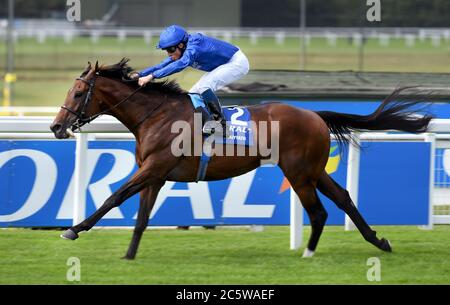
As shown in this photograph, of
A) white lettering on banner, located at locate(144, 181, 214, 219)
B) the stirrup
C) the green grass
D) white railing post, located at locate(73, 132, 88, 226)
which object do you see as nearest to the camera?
the green grass

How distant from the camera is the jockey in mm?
6586

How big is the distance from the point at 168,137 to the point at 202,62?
68 centimetres

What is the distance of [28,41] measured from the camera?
29.2 meters

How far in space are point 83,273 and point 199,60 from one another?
6.09 ft

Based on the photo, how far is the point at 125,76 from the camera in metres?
6.75

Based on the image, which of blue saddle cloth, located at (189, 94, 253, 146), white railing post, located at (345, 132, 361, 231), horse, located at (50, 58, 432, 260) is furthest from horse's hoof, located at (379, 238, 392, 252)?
blue saddle cloth, located at (189, 94, 253, 146)

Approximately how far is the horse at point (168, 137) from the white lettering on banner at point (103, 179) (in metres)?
0.77

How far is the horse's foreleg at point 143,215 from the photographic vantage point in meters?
6.51

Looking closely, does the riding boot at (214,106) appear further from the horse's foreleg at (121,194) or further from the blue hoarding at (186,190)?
the blue hoarding at (186,190)

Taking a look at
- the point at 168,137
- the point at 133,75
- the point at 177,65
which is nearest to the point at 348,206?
the point at 168,137

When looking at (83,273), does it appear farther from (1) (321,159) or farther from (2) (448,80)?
(2) (448,80)

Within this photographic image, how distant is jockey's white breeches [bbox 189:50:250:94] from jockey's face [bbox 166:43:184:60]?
0.83 ft

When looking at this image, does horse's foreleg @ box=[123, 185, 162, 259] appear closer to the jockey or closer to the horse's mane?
the jockey

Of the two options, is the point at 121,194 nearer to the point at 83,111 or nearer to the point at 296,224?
the point at 83,111
